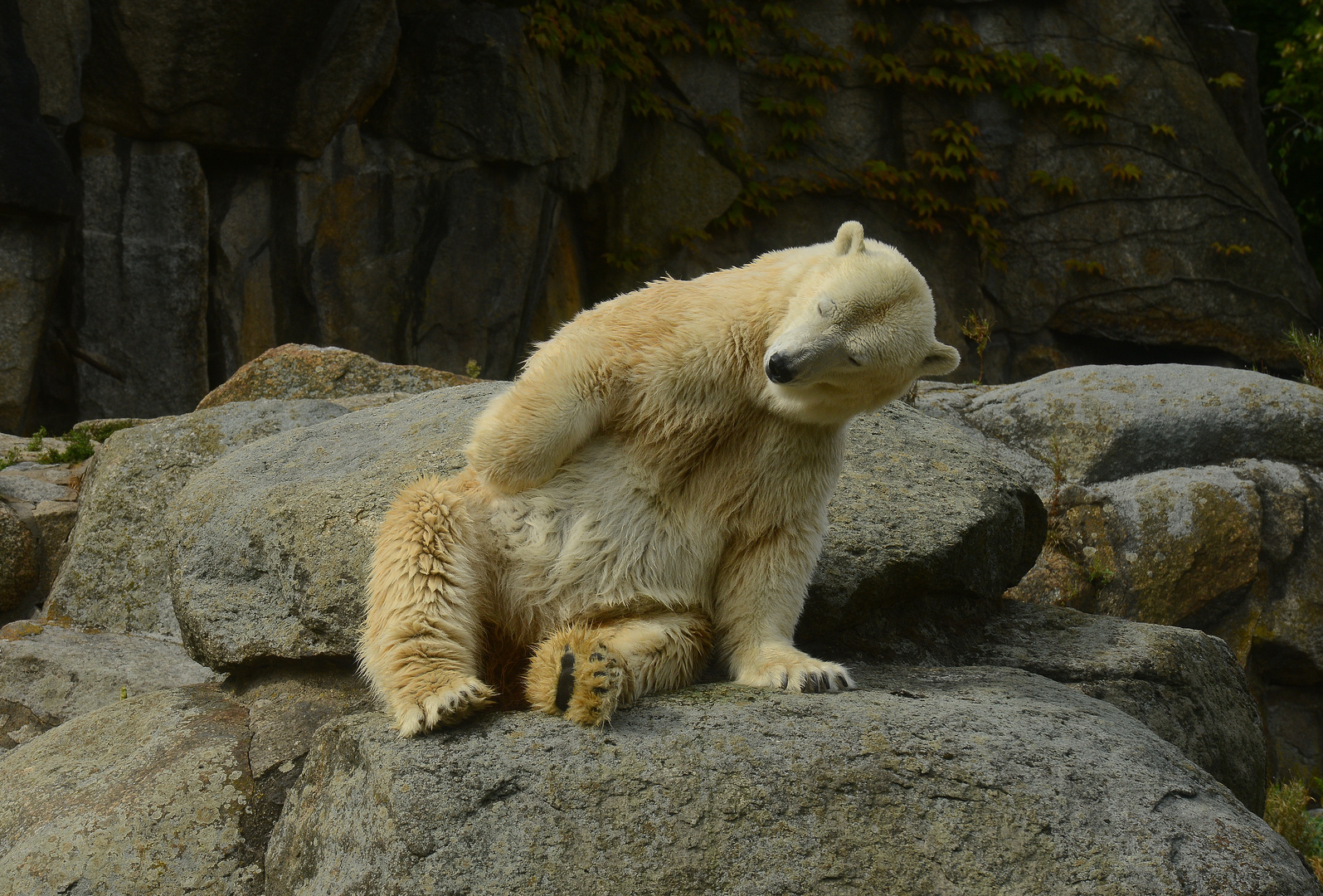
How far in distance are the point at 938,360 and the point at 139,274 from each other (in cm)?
894

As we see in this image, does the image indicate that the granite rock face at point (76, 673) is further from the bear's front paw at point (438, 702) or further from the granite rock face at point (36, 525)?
the bear's front paw at point (438, 702)

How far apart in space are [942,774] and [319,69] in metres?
9.50

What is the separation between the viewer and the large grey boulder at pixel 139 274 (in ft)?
31.9

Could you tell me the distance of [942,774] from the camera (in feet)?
9.14

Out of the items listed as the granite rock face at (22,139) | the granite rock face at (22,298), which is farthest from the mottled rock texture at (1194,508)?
the granite rock face at (22,298)

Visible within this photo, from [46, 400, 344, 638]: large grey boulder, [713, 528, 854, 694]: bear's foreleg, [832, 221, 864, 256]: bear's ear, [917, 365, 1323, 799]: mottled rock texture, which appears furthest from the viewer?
[917, 365, 1323, 799]: mottled rock texture

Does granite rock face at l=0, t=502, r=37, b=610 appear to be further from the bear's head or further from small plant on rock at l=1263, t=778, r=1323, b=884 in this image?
small plant on rock at l=1263, t=778, r=1323, b=884

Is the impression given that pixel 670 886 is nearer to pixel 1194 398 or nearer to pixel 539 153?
pixel 1194 398

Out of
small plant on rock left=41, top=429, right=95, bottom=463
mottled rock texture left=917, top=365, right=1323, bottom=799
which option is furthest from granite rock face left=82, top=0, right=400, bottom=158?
mottled rock texture left=917, top=365, right=1323, bottom=799

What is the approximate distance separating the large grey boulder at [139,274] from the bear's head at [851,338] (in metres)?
8.56

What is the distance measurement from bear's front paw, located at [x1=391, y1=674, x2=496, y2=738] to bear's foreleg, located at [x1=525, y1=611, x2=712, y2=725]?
17 centimetres

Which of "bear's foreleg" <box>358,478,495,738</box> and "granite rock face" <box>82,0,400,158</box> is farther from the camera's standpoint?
"granite rock face" <box>82,0,400,158</box>

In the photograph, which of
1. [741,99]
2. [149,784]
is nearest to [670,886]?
[149,784]

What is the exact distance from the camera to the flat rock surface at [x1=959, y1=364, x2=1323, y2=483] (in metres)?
6.99
